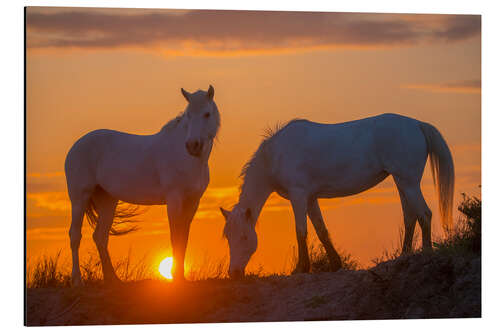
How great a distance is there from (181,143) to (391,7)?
2.82 m

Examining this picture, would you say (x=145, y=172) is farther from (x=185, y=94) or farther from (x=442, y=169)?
(x=442, y=169)

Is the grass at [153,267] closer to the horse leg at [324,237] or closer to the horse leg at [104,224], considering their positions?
the horse leg at [104,224]

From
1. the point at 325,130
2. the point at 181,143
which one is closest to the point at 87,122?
the point at 181,143

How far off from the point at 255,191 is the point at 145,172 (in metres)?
1.43

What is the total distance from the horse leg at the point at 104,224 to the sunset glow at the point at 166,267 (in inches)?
23.3

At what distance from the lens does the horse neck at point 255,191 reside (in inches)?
375

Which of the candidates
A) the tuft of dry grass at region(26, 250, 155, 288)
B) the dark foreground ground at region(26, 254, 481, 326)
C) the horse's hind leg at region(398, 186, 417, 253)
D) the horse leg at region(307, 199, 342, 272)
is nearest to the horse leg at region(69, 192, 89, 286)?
the tuft of dry grass at region(26, 250, 155, 288)

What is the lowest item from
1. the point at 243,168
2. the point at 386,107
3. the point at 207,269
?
the point at 207,269

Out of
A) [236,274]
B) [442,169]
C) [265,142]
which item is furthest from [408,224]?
[236,274]

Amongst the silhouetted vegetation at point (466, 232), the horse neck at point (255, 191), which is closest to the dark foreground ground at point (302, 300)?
the silhouetted vegetation at point (466, 232)

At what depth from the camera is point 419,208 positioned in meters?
9.17

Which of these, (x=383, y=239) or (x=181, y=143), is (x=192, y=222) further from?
(x=383, y=239)

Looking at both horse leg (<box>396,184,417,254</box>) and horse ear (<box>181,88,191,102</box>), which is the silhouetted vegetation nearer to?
horse leg (<box>396,184,417,254</box>)

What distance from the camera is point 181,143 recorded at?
28.1ft
